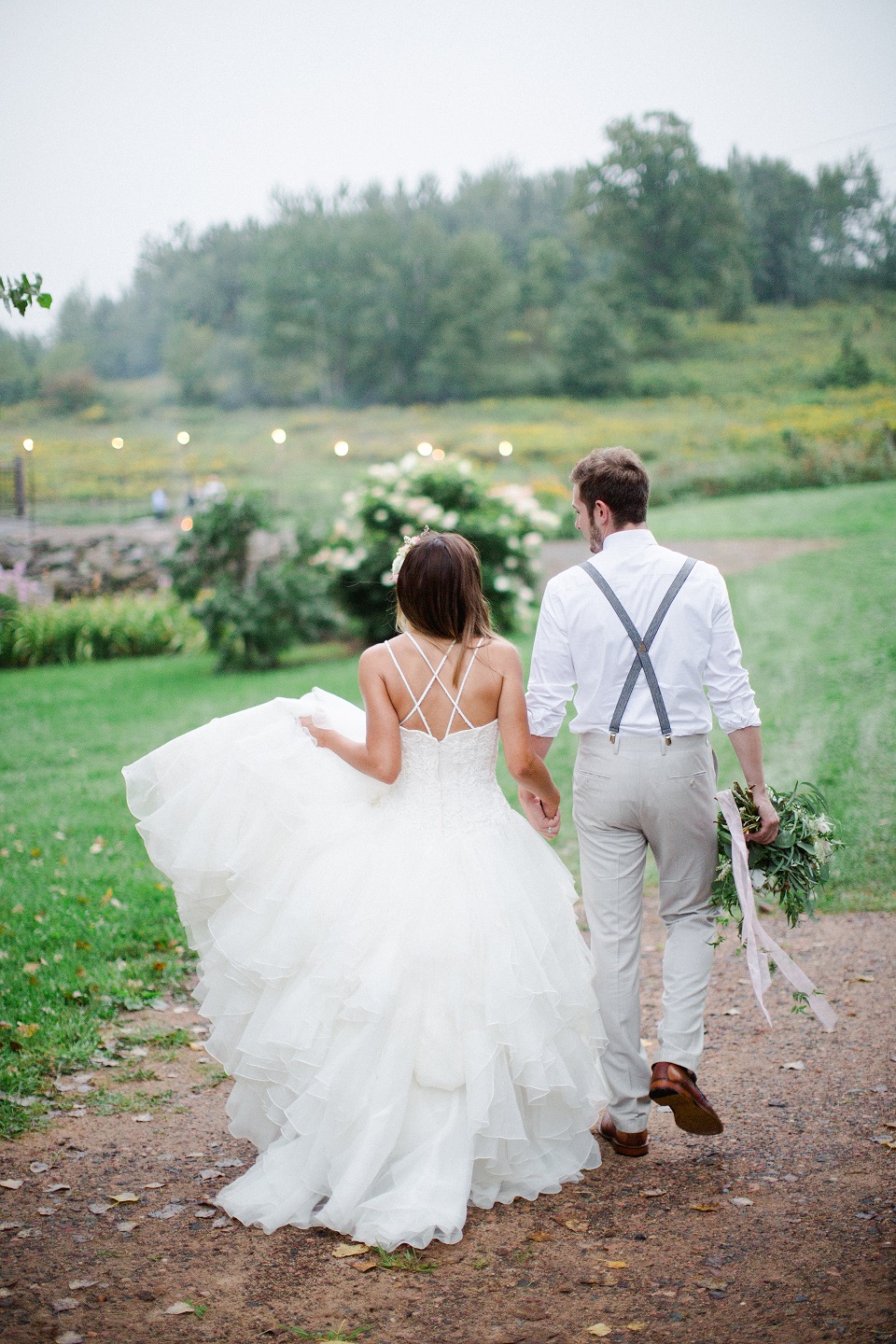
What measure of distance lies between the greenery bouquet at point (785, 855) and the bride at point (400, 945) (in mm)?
455

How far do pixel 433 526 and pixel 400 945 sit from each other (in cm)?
992

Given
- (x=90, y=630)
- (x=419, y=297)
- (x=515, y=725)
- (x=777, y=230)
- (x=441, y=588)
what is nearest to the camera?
(x=441, y=588)

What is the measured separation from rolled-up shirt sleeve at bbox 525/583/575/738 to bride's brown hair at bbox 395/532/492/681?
0.78ft

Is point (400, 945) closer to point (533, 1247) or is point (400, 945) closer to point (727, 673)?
point (533, 1247)

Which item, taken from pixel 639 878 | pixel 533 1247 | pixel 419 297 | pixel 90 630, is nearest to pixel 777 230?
pixel 419 297

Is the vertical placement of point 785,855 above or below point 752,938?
above

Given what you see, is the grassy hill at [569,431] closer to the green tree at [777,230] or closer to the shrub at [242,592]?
the green tree at [777,230]

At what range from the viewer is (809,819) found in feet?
10.3

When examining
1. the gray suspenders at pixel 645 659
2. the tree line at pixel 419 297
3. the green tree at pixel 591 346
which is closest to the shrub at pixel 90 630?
the tree line at pixel 419 297

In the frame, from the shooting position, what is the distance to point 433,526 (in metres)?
12.4

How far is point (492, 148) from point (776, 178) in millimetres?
4249

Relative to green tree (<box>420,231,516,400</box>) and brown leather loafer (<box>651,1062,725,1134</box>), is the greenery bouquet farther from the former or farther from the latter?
green tree (<box>420,231,516,400</box>)

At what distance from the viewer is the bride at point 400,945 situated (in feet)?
8.89

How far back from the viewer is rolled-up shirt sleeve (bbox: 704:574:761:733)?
2949 mm
